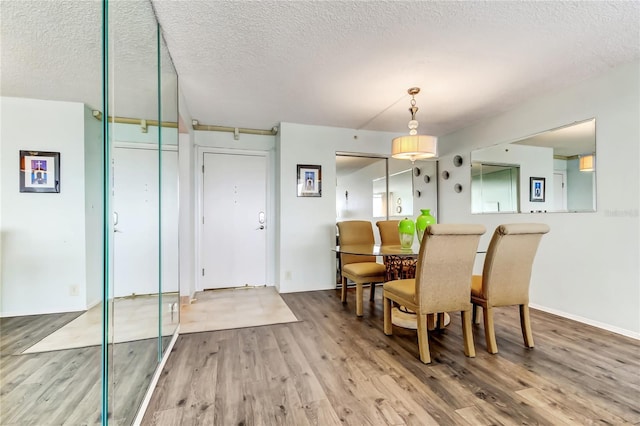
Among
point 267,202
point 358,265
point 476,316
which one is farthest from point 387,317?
point 267,202

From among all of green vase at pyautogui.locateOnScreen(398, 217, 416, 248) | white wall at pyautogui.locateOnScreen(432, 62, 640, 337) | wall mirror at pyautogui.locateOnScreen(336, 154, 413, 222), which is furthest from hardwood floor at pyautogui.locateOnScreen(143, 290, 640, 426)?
wall mirror at pyautogui.locateOnScreen(336, 154, 413, 222)

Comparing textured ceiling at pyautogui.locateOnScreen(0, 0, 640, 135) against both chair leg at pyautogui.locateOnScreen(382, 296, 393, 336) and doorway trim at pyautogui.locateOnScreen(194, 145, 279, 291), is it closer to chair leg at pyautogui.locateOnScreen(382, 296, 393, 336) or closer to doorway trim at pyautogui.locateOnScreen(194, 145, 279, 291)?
doorway trim at pyautogui.locateOnScreen(194, 145, 279, 291)

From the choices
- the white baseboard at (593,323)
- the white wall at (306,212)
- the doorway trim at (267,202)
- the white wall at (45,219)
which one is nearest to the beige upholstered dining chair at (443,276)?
the white baseboard at (593,323)

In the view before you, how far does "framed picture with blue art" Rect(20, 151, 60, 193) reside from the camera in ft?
2.35

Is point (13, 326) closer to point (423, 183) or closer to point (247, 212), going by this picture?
point (247, 212)

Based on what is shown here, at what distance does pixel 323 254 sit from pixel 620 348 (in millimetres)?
2978

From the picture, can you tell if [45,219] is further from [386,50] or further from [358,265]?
[358,265]

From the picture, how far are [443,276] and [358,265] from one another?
134 cm

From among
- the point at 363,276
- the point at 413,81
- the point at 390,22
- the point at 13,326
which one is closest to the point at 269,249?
the point at 363,276

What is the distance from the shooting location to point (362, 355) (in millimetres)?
2125

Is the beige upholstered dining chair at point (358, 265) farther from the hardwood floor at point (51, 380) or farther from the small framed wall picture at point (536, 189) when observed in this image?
the hardwood floor at point (51, 380)

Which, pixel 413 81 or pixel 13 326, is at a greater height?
pixel 413 81

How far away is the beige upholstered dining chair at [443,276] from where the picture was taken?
1.94 meters

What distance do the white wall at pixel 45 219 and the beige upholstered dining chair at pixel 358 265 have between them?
7.88 ft
